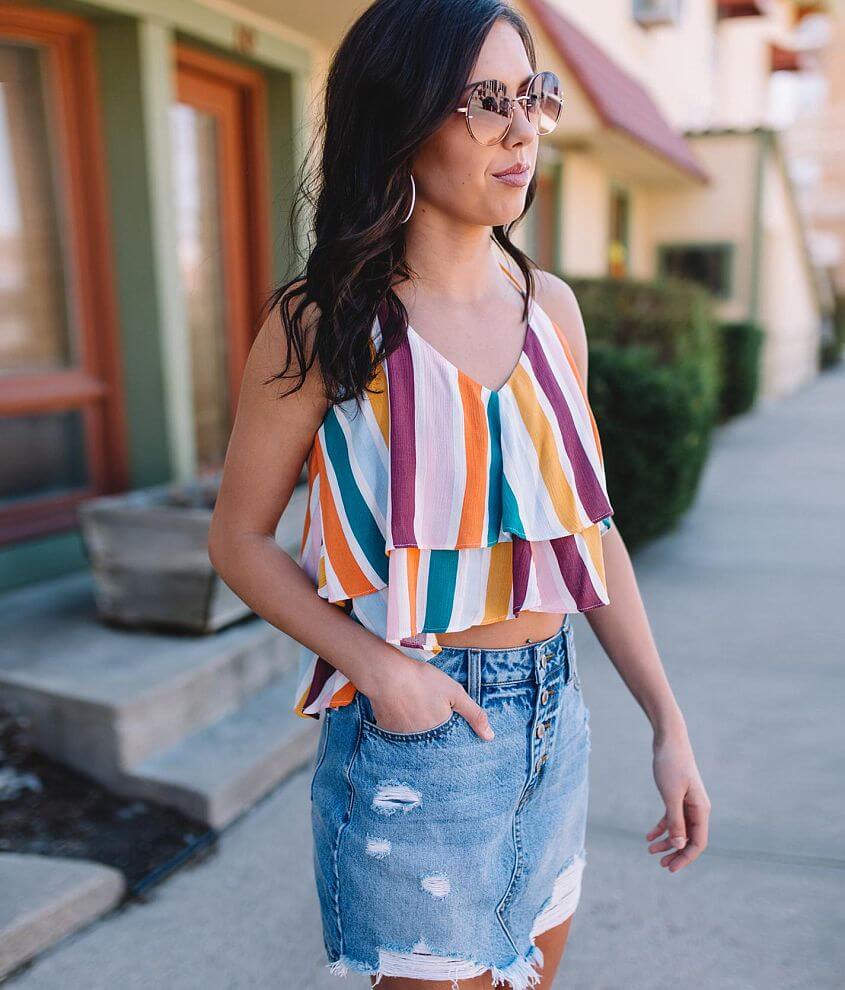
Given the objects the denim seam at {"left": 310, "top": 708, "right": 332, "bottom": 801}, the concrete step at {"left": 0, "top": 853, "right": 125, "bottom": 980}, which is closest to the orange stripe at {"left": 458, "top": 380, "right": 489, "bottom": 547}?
the denim seam at {"left": 310, "top": 708, "right": 332, "bottom": 801}

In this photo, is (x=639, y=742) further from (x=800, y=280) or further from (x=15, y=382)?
(x=800, y=280)

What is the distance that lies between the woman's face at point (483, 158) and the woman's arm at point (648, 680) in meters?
0.24

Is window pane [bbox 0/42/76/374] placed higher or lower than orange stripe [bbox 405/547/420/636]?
higher

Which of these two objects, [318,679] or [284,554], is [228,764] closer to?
[318,679]

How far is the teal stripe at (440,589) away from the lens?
4.01ft

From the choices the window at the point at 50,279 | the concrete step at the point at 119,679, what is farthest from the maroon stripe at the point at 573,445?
the window at the point at 50,279

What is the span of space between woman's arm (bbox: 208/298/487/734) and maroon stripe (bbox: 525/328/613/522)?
0.32 meters

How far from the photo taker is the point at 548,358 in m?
1.37

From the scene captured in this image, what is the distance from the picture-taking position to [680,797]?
146cm

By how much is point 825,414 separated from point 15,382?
11.1m

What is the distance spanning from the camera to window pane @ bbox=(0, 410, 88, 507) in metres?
4.23

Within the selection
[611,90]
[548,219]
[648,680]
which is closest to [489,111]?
[648,680]

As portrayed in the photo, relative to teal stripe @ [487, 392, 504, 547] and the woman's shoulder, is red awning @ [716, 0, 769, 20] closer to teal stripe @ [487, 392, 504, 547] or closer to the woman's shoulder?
the woman's shoulder

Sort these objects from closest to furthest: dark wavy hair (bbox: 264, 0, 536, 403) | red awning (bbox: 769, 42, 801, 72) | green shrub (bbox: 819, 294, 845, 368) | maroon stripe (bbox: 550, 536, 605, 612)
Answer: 1. dark wavy hair (bbox: 264, 0, 536, 403)
2. maroon stripe (bbox: 550, 536, 605, 612)
3. red awning (bbox: 769, 42, 801, 72)
4. green shrub (bbox: 819, 294, 845, 368)
